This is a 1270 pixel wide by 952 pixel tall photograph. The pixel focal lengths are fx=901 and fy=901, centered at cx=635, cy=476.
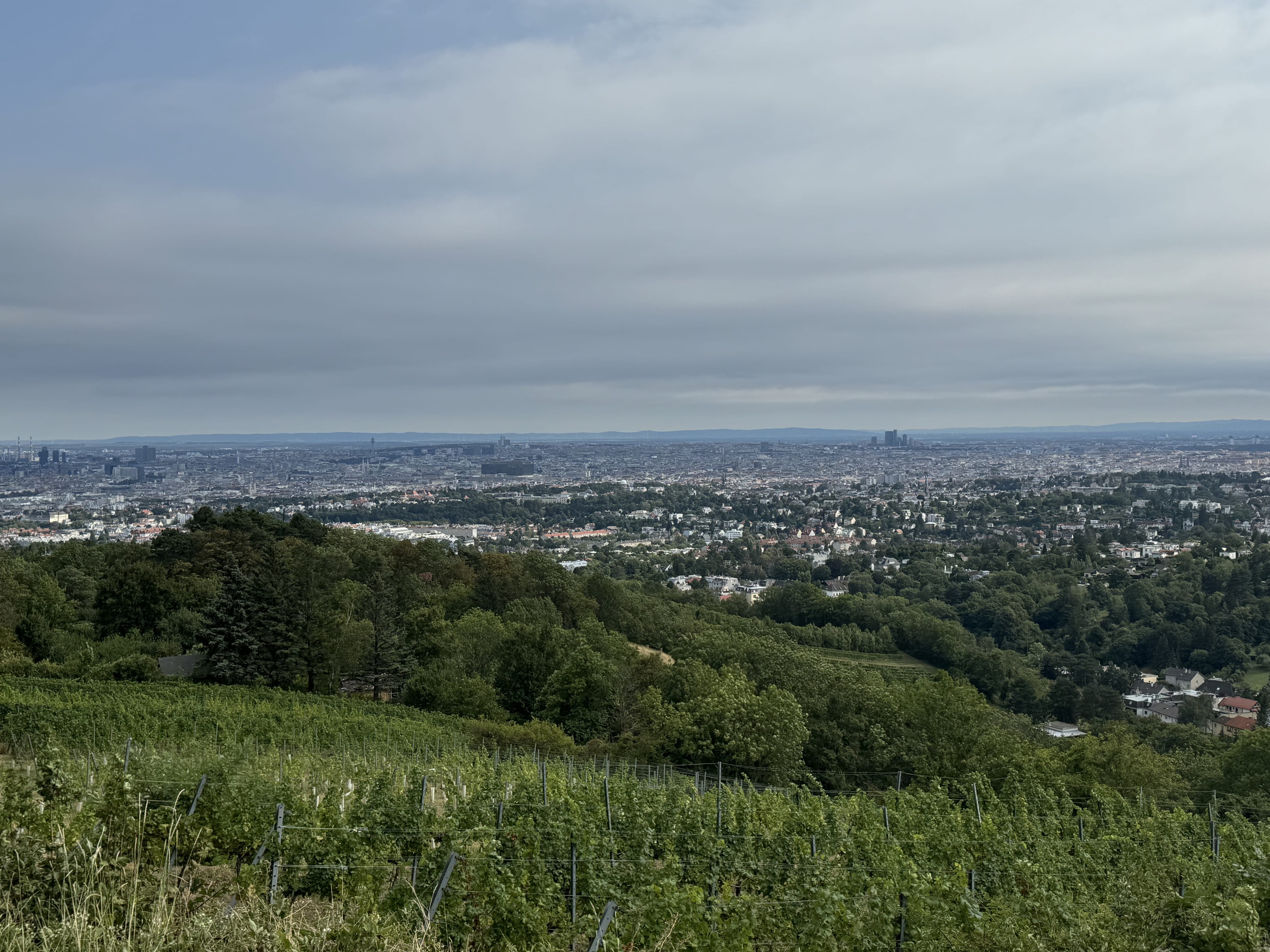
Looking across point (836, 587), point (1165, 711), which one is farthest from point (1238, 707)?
point (836, 587)

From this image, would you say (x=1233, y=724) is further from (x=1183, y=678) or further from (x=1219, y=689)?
(x=1183, y=678)

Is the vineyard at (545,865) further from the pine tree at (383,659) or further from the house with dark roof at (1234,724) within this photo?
the house with dark roof at (1234,724)

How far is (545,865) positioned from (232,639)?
22.8m

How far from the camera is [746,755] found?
2562 cm

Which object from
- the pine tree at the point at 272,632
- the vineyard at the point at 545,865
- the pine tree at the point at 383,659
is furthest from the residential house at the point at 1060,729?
the pine tree at the point at 272,632

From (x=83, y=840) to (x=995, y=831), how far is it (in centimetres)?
1301

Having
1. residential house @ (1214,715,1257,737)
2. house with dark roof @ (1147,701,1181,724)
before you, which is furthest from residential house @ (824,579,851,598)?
residential house @ (1214,715,1257,737)

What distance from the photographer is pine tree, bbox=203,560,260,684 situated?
2928 centimetres

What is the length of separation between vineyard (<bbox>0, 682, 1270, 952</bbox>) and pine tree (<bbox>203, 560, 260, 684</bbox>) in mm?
12167

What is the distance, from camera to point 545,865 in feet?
33.4

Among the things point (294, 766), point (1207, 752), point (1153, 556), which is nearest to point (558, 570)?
point (1207, 752)

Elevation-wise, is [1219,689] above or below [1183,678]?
above

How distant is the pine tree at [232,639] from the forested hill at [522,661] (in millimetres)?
67

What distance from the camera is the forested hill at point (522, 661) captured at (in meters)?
28.4
